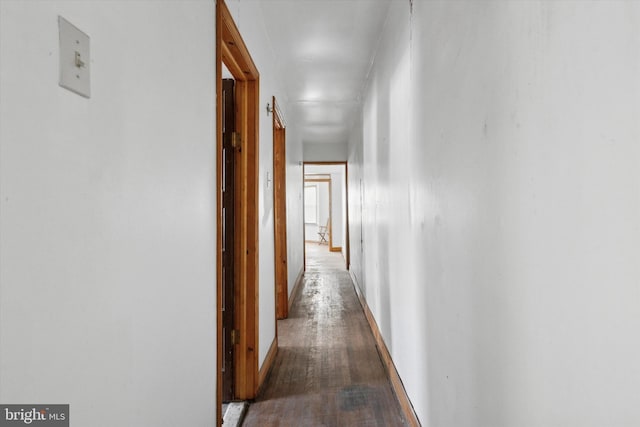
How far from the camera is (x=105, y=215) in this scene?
2.80 feet

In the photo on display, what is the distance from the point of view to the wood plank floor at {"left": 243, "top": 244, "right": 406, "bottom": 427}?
7.63 feet

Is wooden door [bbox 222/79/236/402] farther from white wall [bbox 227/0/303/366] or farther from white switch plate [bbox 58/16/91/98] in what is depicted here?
white switch plate [bbox 58/16/91/98]

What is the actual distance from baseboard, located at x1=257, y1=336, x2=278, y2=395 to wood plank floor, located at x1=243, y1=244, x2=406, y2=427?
43 millimetres

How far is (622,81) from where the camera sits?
0.64m

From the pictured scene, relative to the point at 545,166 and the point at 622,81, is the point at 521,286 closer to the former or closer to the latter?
the point at 545,166

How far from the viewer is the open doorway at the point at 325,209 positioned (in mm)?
12000

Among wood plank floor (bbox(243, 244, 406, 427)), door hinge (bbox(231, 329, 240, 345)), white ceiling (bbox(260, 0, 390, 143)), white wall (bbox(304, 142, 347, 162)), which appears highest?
white ceiling (bbox(260, 0, 390, 143))

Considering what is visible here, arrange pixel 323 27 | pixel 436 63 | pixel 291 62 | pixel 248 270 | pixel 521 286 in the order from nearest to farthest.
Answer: pixel 521 286 < pixel 436 63 < pixel 248 270 < pixel 323 27 < pixel 291 62

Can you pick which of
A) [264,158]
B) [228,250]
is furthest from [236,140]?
[228,250]

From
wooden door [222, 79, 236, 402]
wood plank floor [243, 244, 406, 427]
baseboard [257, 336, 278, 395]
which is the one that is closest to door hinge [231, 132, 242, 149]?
wooden door [222, 79, 236, 402]

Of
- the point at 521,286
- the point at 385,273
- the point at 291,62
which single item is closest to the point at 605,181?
the point at 521,286

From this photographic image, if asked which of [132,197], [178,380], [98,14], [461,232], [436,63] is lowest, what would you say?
[178,380]

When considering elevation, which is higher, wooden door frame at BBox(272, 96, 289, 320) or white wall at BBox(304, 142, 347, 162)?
white wall at BBox(304, 142, 347, 162)

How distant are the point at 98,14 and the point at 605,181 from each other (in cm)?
105
